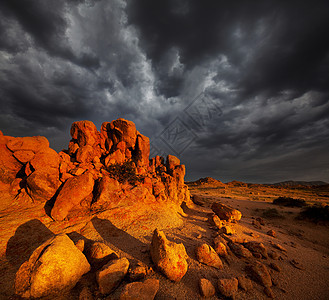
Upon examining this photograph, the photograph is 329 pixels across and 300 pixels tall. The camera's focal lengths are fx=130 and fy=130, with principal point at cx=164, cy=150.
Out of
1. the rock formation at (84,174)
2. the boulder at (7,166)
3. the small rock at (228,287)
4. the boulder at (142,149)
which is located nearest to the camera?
the small rock at (228,287)

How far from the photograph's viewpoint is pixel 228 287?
5.79m

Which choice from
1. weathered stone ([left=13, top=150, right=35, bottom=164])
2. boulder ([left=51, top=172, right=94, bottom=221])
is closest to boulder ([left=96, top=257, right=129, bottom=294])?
→ boulder ([left=51, top=172, right=94, bottom=221])

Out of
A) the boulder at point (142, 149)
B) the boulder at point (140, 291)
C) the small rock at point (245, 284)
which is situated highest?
the boulder at point (142, 149)

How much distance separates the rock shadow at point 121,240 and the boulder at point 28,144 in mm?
10045

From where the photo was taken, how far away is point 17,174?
44.9 ft

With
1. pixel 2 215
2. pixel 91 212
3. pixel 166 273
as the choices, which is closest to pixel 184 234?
pixel 166 273

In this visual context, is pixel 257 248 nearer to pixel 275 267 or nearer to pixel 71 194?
pixel 275 267

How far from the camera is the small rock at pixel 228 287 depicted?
18.6ft

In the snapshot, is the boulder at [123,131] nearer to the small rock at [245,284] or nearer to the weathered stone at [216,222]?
the weathered stone at [216,222]

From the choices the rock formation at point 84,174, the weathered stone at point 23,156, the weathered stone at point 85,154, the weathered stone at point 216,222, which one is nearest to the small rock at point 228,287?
the weathered stone at point 216,222

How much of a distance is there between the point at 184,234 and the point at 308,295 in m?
7.41

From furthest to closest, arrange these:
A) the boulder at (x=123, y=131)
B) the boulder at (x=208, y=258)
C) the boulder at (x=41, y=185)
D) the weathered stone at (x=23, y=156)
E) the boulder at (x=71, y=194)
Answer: the boulder at (x=123, y=131), the weathered stone at (x=23, y=156), the boulder at (x=41, y=185), the boulder at (x=71, y=194), the boulder at (x=208, y=258)

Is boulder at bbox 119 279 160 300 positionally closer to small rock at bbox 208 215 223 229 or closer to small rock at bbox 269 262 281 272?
small rock at bbox 269 262 281 272

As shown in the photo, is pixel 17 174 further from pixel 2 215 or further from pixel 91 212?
pixel 91 212
